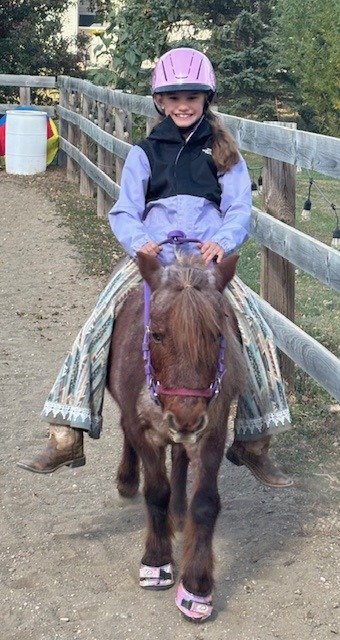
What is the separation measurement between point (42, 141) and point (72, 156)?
964 millimetres

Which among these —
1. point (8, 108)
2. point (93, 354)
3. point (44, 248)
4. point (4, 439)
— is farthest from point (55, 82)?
point (93, 354)

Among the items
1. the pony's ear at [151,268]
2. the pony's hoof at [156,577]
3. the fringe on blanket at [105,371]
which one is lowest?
the pony's hoof at [156,577]

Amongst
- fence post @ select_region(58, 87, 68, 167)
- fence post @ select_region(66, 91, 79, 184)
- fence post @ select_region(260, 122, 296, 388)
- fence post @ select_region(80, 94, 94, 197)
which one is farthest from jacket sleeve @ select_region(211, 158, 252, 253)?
fence post @ select_region(58, 87, 68, 167)

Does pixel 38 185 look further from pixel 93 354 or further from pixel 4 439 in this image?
pixel 93 354

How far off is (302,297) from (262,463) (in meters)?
4.70

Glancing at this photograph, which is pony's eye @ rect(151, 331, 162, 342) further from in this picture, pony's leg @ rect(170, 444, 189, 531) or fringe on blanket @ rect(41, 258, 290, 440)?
pony's leg @ rect(170, 444, 189, 531)

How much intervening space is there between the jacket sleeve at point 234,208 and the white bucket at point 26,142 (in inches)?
441

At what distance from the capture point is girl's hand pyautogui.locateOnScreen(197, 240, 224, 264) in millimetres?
3554

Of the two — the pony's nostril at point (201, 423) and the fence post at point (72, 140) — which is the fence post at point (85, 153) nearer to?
the fence post at point (72, 140)

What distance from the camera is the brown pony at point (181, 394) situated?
311 cm

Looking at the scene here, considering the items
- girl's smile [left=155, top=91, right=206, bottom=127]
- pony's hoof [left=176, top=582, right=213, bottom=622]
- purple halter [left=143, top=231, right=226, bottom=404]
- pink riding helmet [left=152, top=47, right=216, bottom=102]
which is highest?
pink riding helmet [left=152, top=47, right=216, bottom=102]

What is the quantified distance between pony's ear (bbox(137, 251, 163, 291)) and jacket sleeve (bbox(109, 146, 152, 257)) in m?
0.38

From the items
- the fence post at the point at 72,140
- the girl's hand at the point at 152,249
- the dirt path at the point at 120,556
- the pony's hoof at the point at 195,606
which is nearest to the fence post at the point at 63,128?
the fence post at the point at 72,140

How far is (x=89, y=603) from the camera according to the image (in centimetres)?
368
